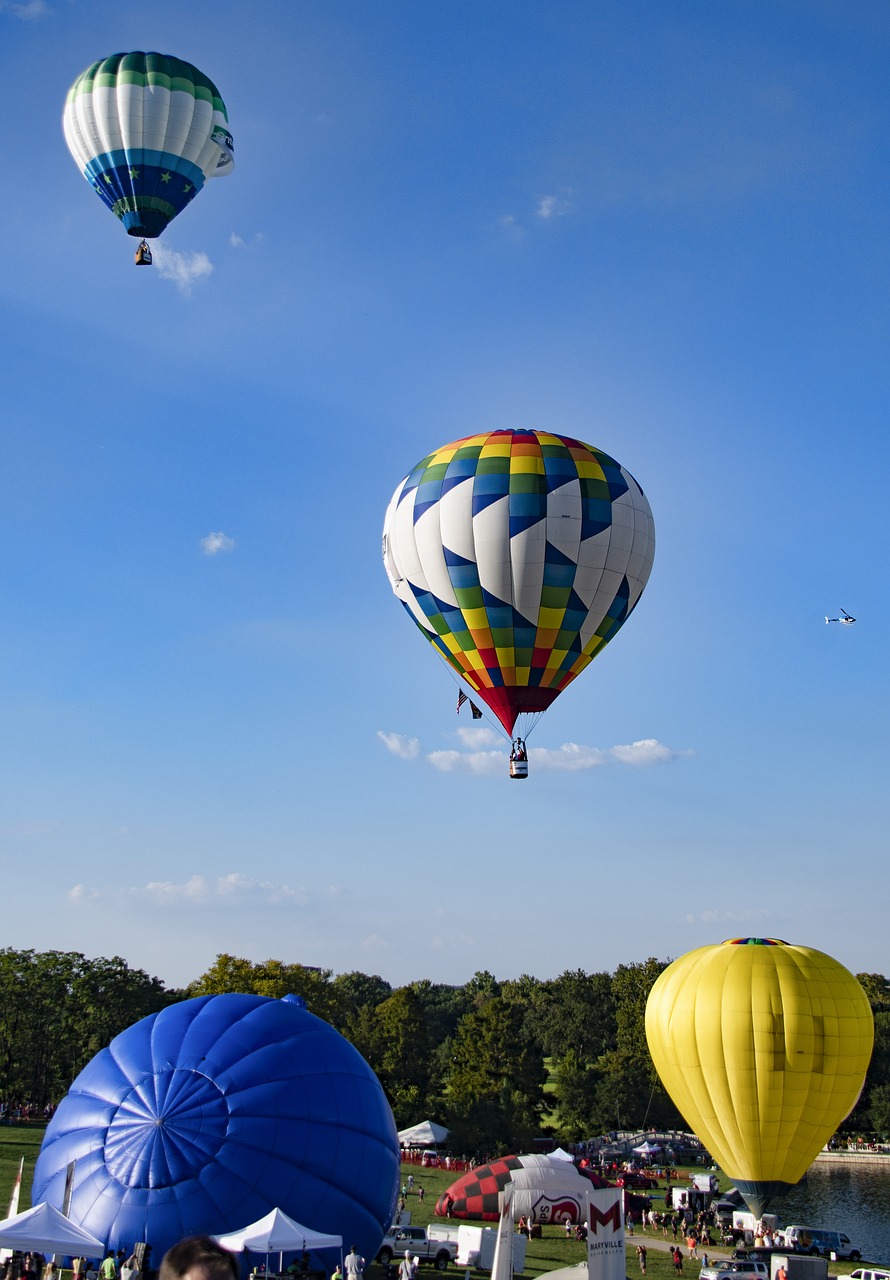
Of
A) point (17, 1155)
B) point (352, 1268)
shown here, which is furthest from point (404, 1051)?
point (352, 1268)

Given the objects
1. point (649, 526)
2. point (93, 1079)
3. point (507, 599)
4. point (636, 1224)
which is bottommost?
point (636, 1224)

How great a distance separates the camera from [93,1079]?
1955cm

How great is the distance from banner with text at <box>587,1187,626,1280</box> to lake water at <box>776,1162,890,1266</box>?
24.8 metres

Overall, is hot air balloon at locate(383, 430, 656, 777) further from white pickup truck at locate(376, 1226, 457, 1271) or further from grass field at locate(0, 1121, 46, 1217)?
grass field at locate(0, 1121, 46, 1217)

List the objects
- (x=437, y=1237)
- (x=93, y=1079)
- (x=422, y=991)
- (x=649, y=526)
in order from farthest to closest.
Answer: (x=422, y=991) < (x=649, y=526) < (x=437, y=1237) < (x=93, y=1079)

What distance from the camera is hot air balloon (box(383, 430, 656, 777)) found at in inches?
1116

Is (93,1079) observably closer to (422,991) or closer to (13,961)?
(13,961)

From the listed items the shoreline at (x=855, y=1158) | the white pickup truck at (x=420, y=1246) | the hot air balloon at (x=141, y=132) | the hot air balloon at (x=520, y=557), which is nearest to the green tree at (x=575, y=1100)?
the shoreline at (x=855, y=1158)

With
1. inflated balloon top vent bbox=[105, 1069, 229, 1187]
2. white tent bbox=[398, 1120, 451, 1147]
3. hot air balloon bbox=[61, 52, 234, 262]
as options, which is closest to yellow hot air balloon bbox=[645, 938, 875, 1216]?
inflated balloon top vent bbox=[105, 1069, 229, 1187]

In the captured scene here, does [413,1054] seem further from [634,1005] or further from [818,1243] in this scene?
[818,1243]

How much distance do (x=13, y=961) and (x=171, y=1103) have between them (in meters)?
40.4

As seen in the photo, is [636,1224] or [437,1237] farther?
[636,1224]

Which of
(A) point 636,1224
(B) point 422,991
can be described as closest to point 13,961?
(A) point 636,1224

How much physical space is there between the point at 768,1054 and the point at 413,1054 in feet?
119
